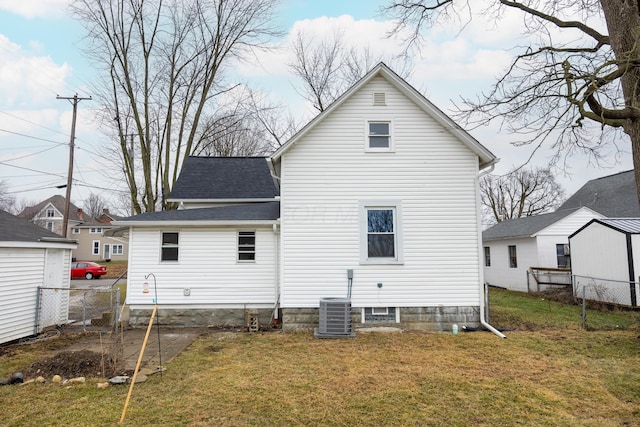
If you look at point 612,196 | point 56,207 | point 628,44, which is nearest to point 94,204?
point 56,207

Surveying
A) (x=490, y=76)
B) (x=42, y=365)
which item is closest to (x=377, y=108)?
(x=490, y=76)

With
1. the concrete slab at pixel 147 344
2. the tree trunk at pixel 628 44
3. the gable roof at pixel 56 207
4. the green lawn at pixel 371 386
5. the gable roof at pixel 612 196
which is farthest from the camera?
the gable roof at pixel 56 207

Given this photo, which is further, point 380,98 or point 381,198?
point 380,98

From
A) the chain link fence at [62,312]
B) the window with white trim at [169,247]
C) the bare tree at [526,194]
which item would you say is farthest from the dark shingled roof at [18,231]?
the bare tree at [526,194]

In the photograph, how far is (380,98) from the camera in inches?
384

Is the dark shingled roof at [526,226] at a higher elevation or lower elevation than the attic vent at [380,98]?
lower

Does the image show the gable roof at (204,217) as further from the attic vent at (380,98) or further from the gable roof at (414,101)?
the attic vent at (380,98)

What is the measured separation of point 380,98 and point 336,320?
593cm

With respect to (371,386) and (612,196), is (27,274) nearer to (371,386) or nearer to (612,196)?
(371,386)

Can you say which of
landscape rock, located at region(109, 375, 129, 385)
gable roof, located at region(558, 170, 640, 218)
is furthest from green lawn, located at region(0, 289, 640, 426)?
gable roof, located at region(558, 170, 640, 218)

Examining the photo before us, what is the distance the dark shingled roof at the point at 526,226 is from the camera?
17781mm

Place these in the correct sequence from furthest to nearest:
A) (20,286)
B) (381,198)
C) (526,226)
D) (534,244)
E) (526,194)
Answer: (526,194) < (526,226) < (534,244) < (381,198) < (20,286)

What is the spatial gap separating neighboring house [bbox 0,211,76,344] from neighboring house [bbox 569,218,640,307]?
1542 centimetres

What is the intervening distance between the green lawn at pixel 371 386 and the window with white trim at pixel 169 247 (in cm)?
289
